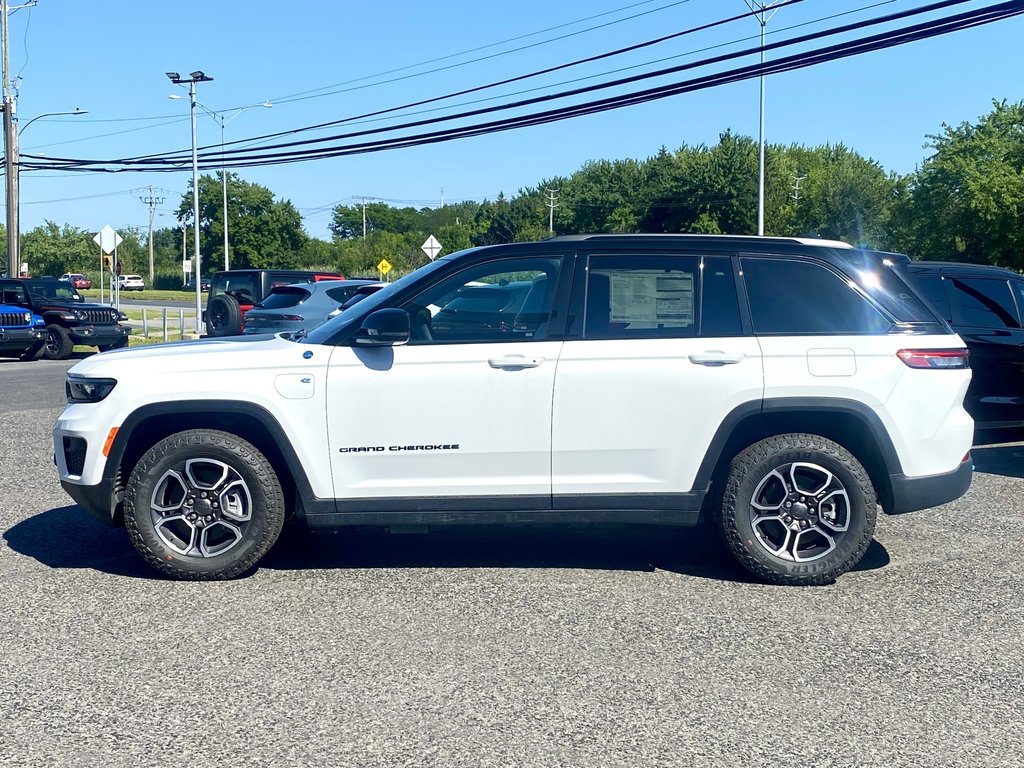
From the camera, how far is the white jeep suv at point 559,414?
550cm

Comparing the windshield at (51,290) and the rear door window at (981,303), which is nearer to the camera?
the rear door window at (981,303)

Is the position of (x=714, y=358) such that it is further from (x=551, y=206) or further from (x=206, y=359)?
(x=551, y=206)

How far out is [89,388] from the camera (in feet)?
18.5

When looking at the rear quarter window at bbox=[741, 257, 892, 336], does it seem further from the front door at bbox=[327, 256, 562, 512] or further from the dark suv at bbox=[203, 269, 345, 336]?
the dark suv at bbox=[203, 269, 345, 336]

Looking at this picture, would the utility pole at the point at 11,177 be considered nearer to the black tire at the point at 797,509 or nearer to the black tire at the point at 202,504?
the black tire at the point at 202,504

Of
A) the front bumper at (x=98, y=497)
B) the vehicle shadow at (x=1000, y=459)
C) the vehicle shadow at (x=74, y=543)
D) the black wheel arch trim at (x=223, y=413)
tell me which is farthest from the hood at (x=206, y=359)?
the vehicle shadow at (x=1000, y=459)


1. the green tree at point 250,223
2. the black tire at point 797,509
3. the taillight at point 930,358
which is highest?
the green tree at point 250,223

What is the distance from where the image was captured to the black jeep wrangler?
23391 mm

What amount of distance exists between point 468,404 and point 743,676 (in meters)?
1.96

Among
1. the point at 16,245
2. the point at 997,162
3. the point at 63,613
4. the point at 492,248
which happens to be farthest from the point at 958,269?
the point at 997,162

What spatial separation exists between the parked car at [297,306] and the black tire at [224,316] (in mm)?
2100

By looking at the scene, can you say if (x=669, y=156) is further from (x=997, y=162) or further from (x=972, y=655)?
(x=972, y=655)

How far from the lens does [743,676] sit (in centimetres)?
434

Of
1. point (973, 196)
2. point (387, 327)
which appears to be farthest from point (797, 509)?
point (973, 196)
